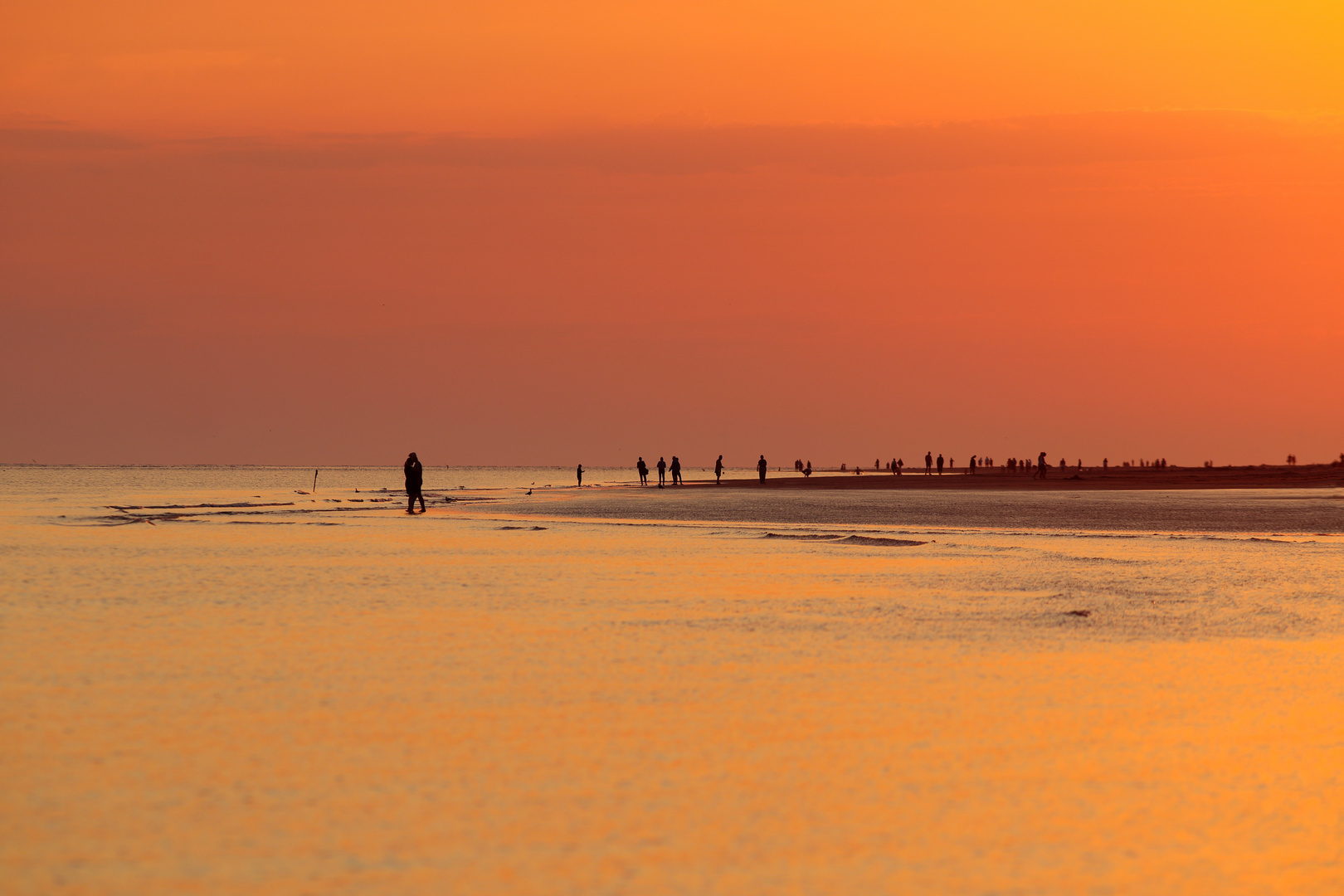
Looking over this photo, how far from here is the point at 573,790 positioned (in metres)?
6.88

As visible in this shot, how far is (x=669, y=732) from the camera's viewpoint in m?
8.28

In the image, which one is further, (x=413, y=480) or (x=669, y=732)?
(x=413, y=480)

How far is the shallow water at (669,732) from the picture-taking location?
19.0 feet

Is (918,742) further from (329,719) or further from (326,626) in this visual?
(326,626)

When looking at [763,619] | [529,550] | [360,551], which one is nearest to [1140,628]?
[763,619]

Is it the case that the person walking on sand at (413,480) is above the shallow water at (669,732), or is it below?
above

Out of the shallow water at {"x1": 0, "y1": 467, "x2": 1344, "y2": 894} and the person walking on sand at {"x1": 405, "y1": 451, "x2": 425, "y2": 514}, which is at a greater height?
the person walking on sand at {"x1": 405, "y1": 451, "x2": 425, "y2": 514}

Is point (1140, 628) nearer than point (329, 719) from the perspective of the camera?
No

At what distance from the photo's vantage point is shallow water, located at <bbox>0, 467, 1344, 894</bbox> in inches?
229

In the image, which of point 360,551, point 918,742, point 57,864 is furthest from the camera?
point 360,551

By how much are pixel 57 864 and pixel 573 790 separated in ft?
8.05

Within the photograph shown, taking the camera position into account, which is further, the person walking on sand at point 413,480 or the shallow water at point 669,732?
the person walking on sand at point 413,480

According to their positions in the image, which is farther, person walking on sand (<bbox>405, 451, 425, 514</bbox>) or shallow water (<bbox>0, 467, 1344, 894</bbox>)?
person walking on sand (<bbox>405, 451, 425, 514</bbox>)

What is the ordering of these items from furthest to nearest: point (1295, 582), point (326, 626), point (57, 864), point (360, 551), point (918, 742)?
point (360, 551) → point (1295, 582) → point (326, 626) → point (918, 742) → point (57, 864)
